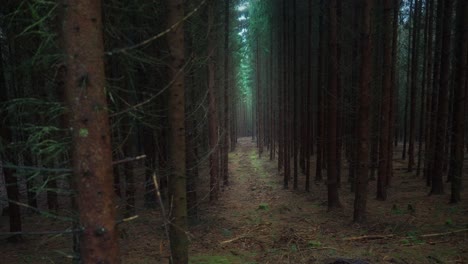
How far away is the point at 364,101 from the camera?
9.24 metres

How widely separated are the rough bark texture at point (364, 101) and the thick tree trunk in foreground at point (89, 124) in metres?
8.17

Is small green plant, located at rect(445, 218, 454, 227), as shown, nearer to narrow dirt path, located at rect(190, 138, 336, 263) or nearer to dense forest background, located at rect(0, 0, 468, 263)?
dense forest background, located at rect(0, 0, 468, 263)

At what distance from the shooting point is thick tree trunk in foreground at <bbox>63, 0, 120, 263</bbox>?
7.99 feet

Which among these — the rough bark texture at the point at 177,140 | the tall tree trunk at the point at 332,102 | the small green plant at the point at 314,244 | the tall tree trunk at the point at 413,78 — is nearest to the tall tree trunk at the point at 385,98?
the tall tree trunk at the point at 332,102

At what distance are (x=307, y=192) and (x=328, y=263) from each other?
27.1ft

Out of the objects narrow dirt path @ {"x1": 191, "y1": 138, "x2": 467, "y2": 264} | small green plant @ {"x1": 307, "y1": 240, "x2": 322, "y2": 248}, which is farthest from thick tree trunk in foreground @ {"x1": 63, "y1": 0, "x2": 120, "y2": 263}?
small green plant @ {"x1": 307, "y1": 240, "x2": 322, "y2": 248}

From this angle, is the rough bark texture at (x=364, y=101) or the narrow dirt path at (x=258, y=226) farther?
the rough bark texture at (x=364, y=101)

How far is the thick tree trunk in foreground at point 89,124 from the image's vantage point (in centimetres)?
244

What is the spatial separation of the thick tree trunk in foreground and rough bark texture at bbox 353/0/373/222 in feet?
26.8

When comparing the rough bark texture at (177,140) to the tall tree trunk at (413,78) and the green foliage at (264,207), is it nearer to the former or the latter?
the green foliage at (264,207)

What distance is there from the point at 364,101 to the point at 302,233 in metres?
4.16

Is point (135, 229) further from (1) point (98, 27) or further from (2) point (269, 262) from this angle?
(1) point (98, 27)

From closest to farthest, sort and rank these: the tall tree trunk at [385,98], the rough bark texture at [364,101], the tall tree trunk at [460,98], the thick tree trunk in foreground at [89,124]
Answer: the thick tree trunk in foreground at [89,124] → the rough bark texture at [364,101] → the tall tree trunk at [460,98] → the tall tree trunk at [385,98]

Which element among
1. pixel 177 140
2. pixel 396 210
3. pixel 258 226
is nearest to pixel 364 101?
pixel 396 210
